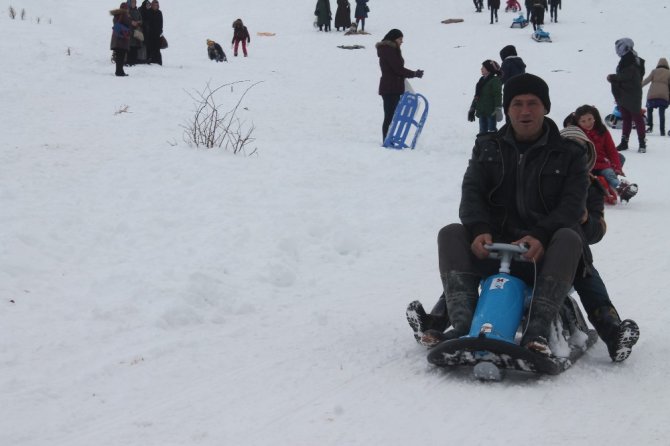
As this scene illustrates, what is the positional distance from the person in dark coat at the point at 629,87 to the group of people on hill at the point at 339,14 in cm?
1725

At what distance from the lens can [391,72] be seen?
1118 cm

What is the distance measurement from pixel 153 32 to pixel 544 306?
14.6 metres

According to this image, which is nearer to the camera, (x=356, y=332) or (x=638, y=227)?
(x=356, y=332)

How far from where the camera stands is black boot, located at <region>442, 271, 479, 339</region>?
3703mm

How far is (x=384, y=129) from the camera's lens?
1120 centimetres


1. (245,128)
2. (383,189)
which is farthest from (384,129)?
(383,189)

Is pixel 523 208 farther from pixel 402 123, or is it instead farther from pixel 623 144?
pixel 623 144

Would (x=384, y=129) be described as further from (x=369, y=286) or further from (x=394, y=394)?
(x=394, y=394)

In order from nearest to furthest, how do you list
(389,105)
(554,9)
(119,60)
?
(389,105) → (119,60) → (554,9)

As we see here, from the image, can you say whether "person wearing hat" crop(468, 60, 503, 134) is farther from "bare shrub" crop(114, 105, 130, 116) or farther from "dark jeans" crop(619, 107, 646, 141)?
"bare shrub" crop(114, 105, 130, 116)

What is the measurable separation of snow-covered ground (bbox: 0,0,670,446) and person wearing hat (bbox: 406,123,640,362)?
0.41ft

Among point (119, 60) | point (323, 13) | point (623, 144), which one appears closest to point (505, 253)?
point (623, 144)

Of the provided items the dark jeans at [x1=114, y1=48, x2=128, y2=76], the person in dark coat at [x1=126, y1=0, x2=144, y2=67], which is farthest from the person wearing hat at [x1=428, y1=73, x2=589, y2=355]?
the person in dark coat at [x1=126, y1=0, x2=144, y2=67]

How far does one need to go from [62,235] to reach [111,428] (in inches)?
114
